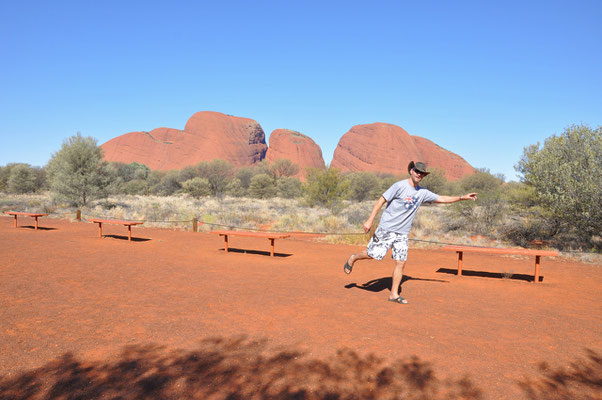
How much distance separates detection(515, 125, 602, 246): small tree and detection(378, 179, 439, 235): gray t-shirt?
7585 millimetres

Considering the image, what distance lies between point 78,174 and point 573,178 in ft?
75.2

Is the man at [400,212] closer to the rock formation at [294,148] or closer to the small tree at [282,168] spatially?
the small tree at [282,168]

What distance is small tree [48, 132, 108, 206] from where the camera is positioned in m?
21.2

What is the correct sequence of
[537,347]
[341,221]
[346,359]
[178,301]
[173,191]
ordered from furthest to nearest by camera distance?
[173,191]
[341,221]
[178,301]
[537,347]
[346,359]

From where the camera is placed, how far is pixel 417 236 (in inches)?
550

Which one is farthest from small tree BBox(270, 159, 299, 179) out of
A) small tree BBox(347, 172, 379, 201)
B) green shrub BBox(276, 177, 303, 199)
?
small tree BBox(347, 172, 379, 201)

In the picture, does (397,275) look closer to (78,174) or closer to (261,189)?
(78,174)

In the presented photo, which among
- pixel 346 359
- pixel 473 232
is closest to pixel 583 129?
pixel 473 232

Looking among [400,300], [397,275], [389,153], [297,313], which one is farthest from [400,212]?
[389,153]

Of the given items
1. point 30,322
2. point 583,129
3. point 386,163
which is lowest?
point 30,322

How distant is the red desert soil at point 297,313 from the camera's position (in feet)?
11.3

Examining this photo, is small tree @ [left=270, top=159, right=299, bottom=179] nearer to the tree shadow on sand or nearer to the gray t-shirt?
the gray t-shirt

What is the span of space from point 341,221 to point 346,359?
12.8 m

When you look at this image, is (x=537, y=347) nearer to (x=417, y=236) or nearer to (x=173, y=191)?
(x=417, y=236)
